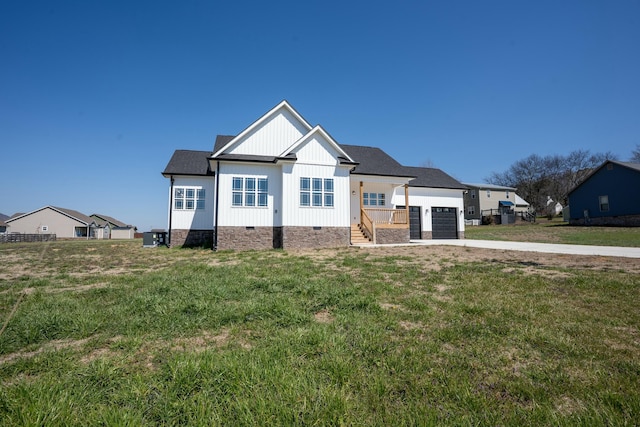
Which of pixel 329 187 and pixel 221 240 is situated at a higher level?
pixel 329 187

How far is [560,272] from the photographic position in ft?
23.9

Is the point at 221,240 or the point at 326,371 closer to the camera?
the point at 326,371

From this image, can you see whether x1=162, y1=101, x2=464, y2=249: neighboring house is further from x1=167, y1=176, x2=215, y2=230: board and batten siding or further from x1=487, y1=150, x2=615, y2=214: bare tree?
x1=487, y1=150, x2=615, y2=214: bare tree

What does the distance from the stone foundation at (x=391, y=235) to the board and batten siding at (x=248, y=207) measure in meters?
6.31

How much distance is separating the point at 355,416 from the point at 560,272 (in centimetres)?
795

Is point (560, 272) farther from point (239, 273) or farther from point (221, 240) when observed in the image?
point (221, 240)

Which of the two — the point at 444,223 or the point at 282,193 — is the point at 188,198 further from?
the point at 444,223

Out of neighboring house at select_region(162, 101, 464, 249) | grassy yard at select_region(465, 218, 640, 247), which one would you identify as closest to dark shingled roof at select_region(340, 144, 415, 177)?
neighboring house at select_region(162, 101, 464, 249)

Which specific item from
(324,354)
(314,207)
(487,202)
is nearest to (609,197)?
(487,202)

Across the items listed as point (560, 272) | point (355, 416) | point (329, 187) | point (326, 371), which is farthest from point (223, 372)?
point (329, 187)

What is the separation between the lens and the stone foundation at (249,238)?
50.2ft

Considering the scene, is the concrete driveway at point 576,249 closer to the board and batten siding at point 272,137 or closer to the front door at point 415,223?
the front door at point 415,223

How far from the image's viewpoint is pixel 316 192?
638 inches

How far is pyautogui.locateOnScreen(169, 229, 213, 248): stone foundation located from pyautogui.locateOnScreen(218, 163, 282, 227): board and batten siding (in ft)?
13.9
